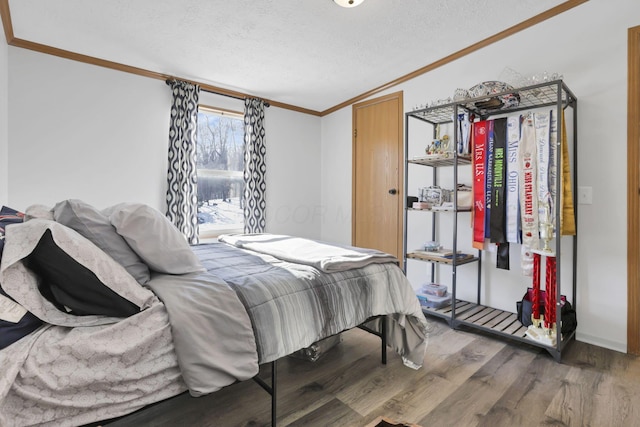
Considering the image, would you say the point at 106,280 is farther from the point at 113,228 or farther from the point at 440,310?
the point at 440,310

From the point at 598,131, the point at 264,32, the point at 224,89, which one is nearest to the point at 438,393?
the point at 598,131

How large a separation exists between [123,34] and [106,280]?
2.28 meters

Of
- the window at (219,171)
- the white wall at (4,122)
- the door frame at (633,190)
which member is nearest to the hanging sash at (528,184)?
the door frame at (633,190)

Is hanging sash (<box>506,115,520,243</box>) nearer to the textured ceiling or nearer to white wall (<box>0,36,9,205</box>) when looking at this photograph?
the textured ceiling

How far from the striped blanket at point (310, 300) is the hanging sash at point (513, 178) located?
1010 millimetres

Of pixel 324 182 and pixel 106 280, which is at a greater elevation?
pixel 324 182

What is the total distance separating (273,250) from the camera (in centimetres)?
212

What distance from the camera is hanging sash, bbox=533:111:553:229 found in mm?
2164

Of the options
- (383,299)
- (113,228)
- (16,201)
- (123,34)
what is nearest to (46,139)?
(16,201)

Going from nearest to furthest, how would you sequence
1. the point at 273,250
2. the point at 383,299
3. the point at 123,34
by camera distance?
the point at 383,299, the point at 273,250, the point at 123,34

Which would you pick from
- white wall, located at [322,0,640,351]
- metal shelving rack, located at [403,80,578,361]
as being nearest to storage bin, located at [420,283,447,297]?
metal shelving rack, located at [403,80,578,361]

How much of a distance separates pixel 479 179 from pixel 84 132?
3.26 meters

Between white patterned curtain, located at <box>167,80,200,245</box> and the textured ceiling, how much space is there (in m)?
0.21

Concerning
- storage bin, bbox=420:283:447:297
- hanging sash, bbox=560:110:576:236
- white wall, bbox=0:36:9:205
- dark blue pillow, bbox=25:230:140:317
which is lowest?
storage bin, bbox=420:283:447:297
